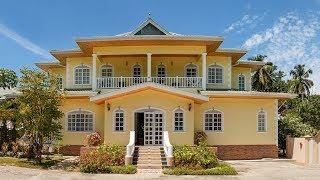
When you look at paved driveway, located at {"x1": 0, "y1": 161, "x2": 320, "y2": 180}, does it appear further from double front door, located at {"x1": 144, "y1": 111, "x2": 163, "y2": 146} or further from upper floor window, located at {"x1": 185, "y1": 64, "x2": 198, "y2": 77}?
upper floor window, located at {"x1": 185, "y1": 64, "x2": 198, "y2": 77}

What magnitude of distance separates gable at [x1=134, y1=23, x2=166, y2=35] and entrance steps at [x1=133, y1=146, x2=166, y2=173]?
913 centimetres

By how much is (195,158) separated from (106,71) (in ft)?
42.6

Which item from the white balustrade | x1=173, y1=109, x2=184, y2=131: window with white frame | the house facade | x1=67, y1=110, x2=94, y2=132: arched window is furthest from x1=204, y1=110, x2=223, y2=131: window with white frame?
x1=67, y1=110, x2=94, y2=132: arched window

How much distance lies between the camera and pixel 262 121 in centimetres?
3225

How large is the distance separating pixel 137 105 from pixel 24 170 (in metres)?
8.58

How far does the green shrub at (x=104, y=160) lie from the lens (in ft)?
75.6

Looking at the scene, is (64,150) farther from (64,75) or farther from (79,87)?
(64,75)

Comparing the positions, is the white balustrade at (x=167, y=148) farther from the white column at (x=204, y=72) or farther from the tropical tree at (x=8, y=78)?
the tropical tree at (x=8, y=78)

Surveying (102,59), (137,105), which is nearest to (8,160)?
(137,105)

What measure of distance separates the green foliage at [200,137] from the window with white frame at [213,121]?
1.48m

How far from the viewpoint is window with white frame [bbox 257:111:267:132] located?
32.1m

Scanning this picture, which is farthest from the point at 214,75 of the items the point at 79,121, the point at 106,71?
the point at 79,121

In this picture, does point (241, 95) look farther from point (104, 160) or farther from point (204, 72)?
point (104, 160)

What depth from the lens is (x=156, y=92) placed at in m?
28.6
